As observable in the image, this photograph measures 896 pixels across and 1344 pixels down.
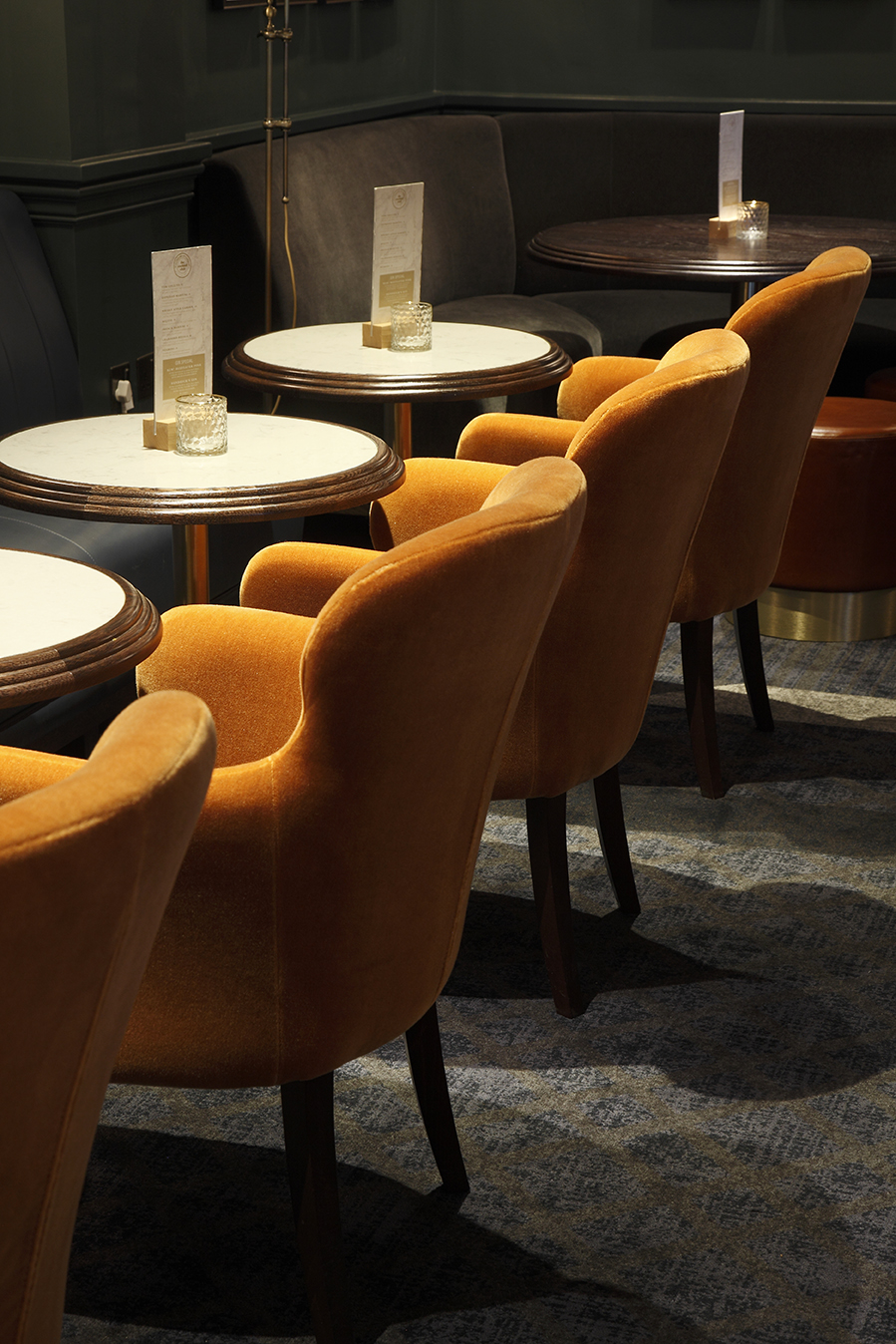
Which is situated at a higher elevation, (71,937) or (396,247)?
(396,247)

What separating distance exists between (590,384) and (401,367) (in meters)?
0.61

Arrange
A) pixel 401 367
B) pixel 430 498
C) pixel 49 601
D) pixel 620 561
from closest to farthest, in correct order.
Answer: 1. pixel 49 601
2. pixel 620 561
3. pixel 430 498
4. pixel 401 367

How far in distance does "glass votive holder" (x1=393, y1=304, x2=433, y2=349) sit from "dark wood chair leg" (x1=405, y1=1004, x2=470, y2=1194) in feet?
5.38

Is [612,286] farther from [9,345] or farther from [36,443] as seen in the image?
[36,443]

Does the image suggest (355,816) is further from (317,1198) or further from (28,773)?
(317,1198)

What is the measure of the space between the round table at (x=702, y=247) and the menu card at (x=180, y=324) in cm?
185

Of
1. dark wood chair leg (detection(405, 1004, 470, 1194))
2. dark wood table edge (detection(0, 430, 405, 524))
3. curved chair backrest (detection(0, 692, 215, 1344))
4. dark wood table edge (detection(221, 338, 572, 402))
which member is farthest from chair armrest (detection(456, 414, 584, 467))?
curved chair backrest (detection(0, 692, 215, 1344))

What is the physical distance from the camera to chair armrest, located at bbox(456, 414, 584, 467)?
3051 millimetres

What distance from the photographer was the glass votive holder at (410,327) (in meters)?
3.13

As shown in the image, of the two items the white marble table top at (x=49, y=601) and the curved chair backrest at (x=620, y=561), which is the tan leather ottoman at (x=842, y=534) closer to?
the curved chair backrest at (x=620, y=561)

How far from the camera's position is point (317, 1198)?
5.18 feet

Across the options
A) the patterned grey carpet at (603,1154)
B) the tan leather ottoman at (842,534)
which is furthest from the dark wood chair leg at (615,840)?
the tan leather ottoman at (842,534)

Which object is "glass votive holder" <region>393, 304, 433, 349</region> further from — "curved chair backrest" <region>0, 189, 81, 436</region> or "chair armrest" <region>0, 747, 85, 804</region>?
"chair armrest" <region>0, 747, 85, 804</region>

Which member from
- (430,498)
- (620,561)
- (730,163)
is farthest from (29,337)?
(620,561)
